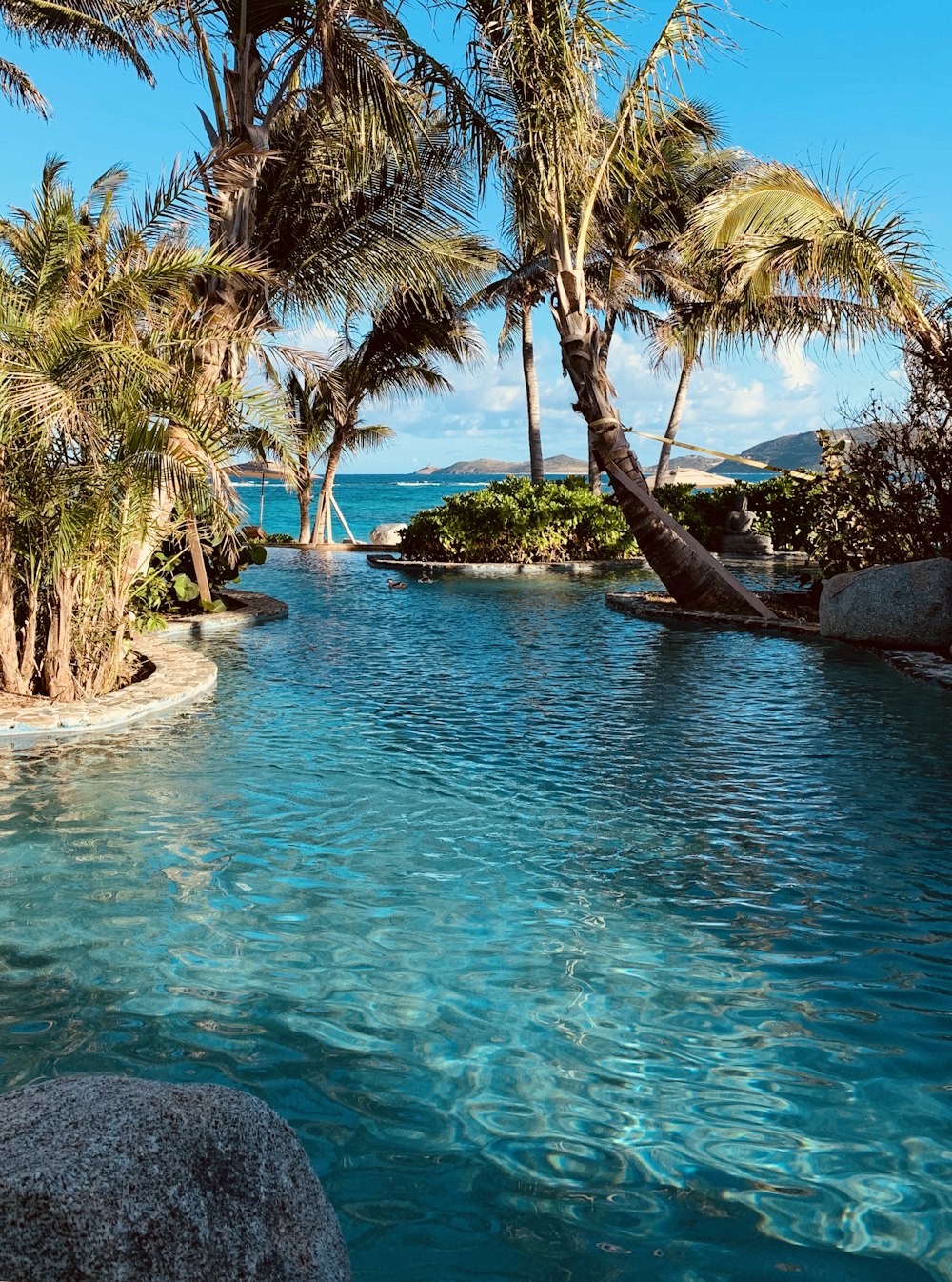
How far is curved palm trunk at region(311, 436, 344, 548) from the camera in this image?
100.0 feet

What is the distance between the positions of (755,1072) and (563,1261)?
1.10 metres

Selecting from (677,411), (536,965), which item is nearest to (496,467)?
(677,411)

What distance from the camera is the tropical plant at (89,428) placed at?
24.5ft

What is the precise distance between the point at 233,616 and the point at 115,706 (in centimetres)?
592

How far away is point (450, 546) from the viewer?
23.3 meters

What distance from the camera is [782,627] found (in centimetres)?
1338

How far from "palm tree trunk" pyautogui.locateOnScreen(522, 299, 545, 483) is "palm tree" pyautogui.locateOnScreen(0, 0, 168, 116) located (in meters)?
12.1

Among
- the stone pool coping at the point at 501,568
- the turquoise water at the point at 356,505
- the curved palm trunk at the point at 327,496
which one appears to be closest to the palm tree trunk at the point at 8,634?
the stone pool coping at the point at 501,568

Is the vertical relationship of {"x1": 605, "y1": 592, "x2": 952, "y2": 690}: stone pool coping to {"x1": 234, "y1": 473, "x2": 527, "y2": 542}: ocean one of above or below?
below

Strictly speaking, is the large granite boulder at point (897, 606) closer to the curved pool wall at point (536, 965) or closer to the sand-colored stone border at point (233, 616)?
the curved pool wall at point (536, 965)

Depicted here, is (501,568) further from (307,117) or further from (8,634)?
(8,634)

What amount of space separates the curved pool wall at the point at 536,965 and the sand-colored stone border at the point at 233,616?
494 centimetres

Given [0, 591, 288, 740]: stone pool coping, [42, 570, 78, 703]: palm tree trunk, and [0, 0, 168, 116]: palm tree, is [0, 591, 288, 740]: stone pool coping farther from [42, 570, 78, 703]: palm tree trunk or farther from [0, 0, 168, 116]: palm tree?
[0, 0, 168, 116]: palm tree

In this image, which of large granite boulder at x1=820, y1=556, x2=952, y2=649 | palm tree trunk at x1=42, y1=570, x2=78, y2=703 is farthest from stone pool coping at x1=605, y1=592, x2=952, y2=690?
palm tree trunk at x1=42, y1=570, x2=78, y2=703
